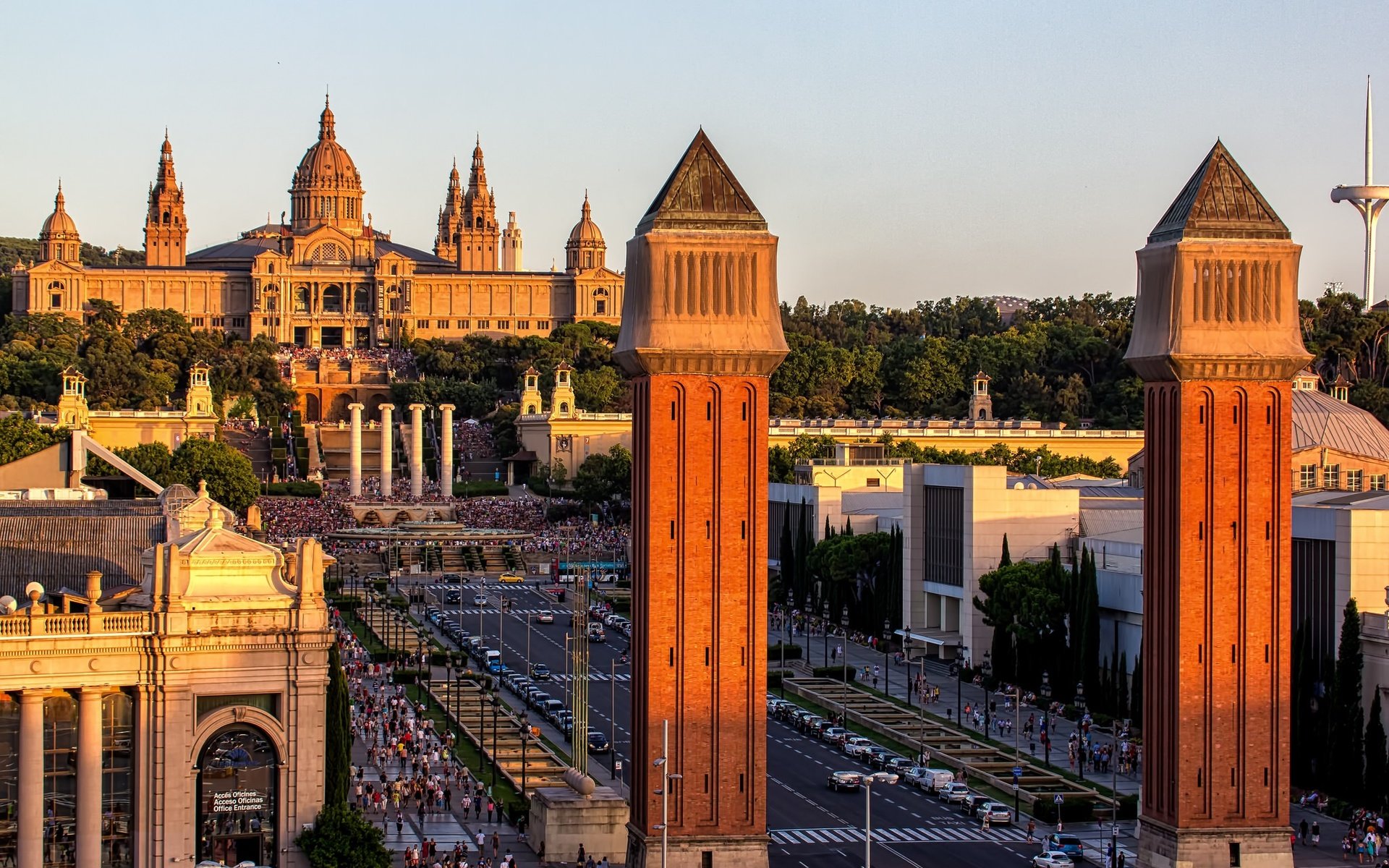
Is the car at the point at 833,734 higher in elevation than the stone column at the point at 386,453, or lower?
lower

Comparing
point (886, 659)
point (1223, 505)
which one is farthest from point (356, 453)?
point (1223, 505)

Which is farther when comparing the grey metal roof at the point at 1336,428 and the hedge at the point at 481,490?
the hedge at the point at 481,490

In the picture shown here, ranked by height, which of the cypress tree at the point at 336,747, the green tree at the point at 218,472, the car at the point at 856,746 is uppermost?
the green tree at the point at 218,472

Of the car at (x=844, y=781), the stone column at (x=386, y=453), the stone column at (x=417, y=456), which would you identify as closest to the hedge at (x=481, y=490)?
the stone column at (x=417, y=456)

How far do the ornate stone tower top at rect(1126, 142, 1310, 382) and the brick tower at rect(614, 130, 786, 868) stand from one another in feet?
32.7

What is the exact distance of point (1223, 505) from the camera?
61.3m

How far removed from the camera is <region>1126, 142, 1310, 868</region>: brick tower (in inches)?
2377

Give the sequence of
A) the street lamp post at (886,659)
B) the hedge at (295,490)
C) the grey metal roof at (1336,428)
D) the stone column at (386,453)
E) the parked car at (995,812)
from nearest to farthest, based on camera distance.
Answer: the parked car at (995,812) < the street lamp post at (886,659) < the grey metal roof at (1336,428) < the hedge at (295,490) < the stone column at (386,453)

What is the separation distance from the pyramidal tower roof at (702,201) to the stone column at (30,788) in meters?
18.3

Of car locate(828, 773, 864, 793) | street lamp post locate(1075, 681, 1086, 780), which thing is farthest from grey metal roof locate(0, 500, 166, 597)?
street lamp post locate(1075, 681, 1086, 780)

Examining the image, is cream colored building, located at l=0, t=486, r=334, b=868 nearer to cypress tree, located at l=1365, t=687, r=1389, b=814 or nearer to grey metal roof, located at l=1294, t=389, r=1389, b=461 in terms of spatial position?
cypress tree, located at l=1365, t=687, r=1389, b=814

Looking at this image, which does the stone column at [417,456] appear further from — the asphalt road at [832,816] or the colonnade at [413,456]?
the asphalt road at [832,816]

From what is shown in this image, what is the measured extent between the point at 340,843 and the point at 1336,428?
Answer: 3028 inches

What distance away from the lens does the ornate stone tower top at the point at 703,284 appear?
58.8 meters
